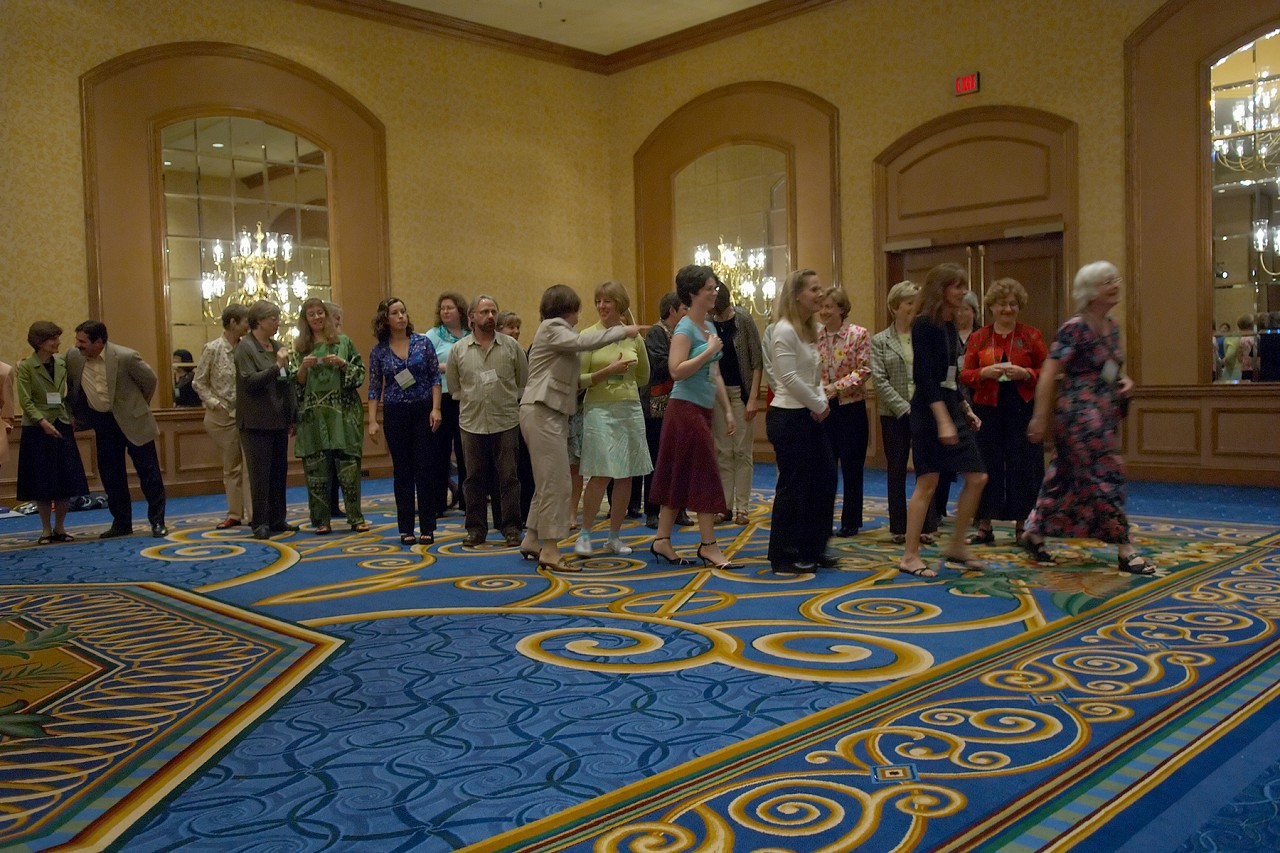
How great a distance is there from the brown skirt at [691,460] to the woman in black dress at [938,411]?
92cm

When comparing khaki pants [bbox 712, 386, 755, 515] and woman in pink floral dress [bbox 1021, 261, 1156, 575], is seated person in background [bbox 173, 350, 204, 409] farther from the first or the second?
woman in pink floral dress [bbox 1021, 261, 1156, 575]

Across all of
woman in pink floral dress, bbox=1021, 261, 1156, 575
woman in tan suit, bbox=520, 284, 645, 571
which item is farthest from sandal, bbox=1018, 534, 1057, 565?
woman in tan suit, bbox=520, 284, 645, 571

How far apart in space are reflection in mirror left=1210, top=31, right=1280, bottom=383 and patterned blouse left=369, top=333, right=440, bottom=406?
6212 mm

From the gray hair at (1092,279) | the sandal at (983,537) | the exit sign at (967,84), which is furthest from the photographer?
the exit sign at (967,84)

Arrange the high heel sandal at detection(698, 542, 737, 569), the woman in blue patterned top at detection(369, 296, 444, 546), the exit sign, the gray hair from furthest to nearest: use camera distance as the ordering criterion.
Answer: the exit sign < the woman in blue patterned top at detection(369, 296, 444, 546) < the high heel sandal at detection(698, 542, 737, 569) < the gray hair

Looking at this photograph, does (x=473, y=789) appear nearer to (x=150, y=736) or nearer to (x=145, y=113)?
(x=150, y=736)

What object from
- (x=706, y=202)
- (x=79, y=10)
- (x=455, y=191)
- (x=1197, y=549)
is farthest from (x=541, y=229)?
(x=1197, y=549)

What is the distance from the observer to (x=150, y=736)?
2846 millimetres

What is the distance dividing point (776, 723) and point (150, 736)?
1.68 metres

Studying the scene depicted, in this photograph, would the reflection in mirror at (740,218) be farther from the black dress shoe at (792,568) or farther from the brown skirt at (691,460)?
the black dress shoe at (792,568)

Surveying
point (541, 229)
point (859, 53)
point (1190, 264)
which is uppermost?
point (859, 53)

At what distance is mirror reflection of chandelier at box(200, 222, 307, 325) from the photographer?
32.2 feet

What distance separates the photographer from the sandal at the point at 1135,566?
4.65 m

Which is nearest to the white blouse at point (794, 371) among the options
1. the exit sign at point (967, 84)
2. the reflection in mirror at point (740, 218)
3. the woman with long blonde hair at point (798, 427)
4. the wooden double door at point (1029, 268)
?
the woman with long blonde hair at point (798, 427)
